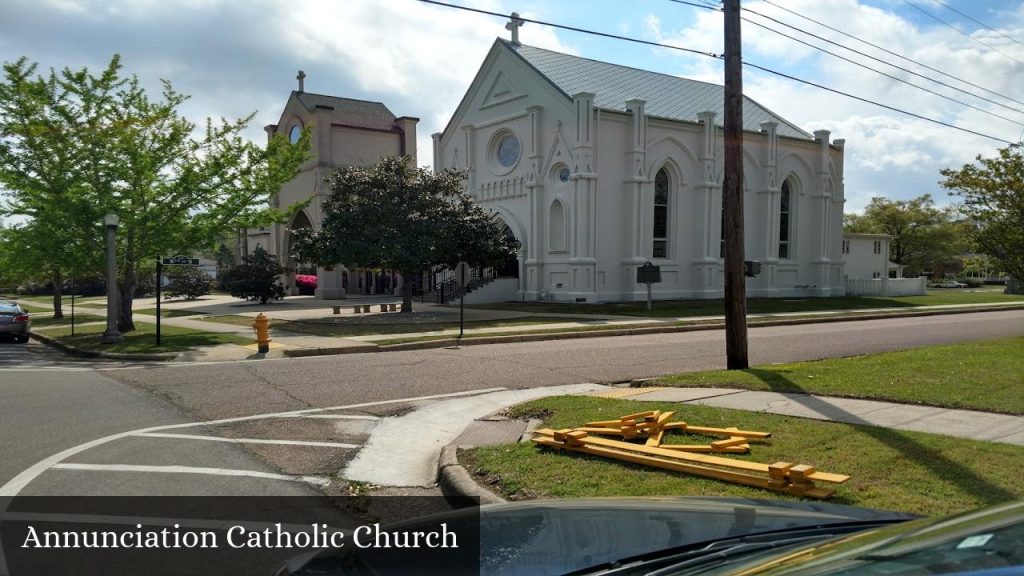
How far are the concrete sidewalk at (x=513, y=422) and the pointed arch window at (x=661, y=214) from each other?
88.4 ft

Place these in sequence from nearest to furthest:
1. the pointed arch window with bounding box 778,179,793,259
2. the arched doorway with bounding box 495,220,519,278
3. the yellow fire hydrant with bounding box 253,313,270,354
A: the yellow fire hydrant with bounding box 253,313,270,354 < the arched doorway with bounding box 495,220,519,278 < the pointed arch window with bounding box 778,179,793,259

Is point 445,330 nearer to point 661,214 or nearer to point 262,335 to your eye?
point 262,335

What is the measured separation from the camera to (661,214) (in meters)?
37.2

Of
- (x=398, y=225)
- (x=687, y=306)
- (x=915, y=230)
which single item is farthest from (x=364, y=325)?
(x=915, y=230)

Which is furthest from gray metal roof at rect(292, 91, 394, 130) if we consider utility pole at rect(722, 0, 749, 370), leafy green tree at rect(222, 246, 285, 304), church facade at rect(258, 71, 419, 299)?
utility pole at rect(722, 0, 749, 370)

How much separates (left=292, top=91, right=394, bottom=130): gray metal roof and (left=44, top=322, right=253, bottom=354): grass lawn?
2745 centimetres

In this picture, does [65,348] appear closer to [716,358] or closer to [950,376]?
[716,358]

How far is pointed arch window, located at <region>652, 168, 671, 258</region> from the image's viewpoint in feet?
121

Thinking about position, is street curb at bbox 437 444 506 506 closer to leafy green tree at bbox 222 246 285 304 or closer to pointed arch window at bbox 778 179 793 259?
leafy green tree at bbox 222 246 285 304

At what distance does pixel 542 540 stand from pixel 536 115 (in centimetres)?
3416

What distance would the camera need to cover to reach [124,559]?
4.45 meters

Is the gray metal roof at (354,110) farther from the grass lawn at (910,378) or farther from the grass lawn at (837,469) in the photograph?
the grass lawn at (837,469)

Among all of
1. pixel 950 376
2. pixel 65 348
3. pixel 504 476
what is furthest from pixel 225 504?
pixel 65 348

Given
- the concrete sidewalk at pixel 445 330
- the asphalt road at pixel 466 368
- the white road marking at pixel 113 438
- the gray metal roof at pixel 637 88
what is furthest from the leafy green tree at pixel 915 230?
the white road marking at pixel 113 438
